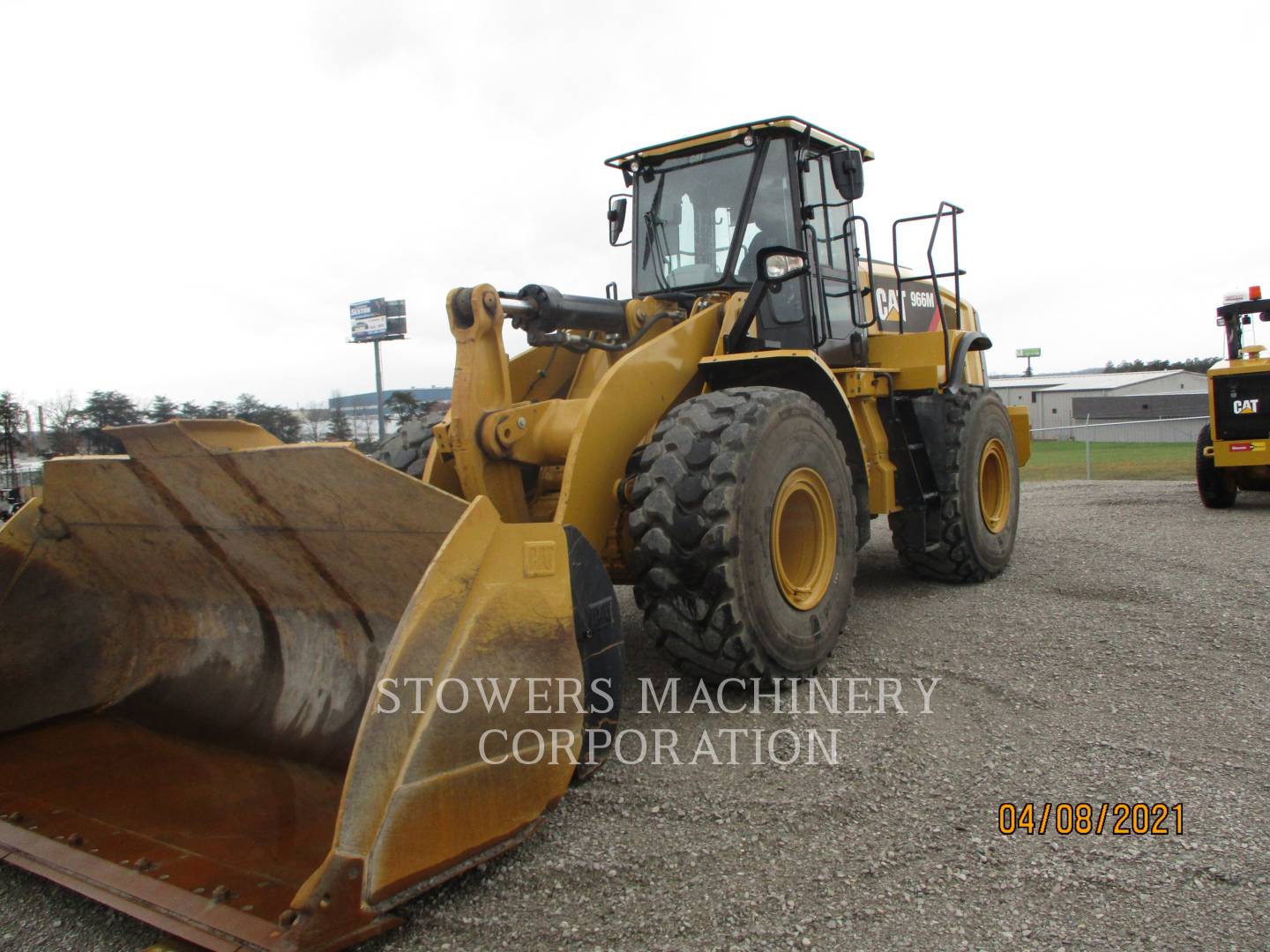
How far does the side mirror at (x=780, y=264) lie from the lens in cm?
470

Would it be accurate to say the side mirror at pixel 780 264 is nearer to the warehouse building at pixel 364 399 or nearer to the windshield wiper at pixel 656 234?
the windshield wiper at pixel 656 234

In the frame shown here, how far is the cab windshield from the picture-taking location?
5188 mm

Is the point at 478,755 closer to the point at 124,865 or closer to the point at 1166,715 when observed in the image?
the point at 124,865

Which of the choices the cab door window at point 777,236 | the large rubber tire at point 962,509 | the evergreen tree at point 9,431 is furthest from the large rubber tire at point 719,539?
the evergreen tree at point 9,431

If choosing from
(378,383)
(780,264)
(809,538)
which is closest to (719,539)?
(809,538)

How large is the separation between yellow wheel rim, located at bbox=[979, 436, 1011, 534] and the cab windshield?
273cm

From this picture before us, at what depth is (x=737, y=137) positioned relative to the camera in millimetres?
5172

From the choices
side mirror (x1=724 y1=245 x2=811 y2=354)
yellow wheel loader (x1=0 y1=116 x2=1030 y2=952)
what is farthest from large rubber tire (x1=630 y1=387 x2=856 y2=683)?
side mirror (x1=724 y1=245 x2=811 y2=354)

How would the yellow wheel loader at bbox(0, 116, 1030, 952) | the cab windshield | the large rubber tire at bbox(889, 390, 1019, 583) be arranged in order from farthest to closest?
the large rubber tire at bbox(889, 390, 1019, 583) < the cab windshield < the yellow wheel loader at bbox(0, 116, 1030, 952)

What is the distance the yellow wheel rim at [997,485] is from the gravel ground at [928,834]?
204 cm

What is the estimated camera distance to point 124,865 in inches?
103

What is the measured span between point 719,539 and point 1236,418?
8.77 m
